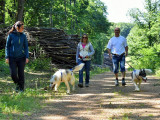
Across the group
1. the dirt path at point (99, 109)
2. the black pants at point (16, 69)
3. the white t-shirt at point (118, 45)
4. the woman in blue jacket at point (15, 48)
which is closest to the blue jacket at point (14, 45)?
the woman in blue jacket at point (15, 48)

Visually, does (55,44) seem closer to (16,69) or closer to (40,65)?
(40,65)

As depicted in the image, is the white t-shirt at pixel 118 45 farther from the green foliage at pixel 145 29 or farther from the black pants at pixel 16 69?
the green foliage at pixel 145 29

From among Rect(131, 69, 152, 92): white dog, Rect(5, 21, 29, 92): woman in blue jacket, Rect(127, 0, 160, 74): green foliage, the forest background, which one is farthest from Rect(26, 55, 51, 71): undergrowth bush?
Rect(127, 0, 160, 74): green foliage

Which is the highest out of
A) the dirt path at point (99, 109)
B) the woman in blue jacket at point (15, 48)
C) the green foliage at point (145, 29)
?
the green foliage at point (145, 29)

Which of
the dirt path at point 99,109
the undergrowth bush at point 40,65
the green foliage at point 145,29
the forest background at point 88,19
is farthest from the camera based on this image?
the green foliage at point 145,29

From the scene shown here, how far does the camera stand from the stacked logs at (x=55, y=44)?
47.7ft

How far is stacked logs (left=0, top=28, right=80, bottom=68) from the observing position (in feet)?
47.7

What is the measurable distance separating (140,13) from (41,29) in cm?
1981

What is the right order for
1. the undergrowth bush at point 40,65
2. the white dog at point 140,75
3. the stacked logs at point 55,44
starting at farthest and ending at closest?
1. the stacked logs at point 55,44
2. the undergrowth bush at point 40,65
3. the white dog at point 140,75

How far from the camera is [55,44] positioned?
48.1ft

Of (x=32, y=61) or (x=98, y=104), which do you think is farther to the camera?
(x=32, y=61)

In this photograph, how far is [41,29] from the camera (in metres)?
14.9

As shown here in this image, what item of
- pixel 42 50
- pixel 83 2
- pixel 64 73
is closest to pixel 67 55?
pixel 42 50

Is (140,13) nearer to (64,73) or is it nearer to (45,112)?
(64,73)
